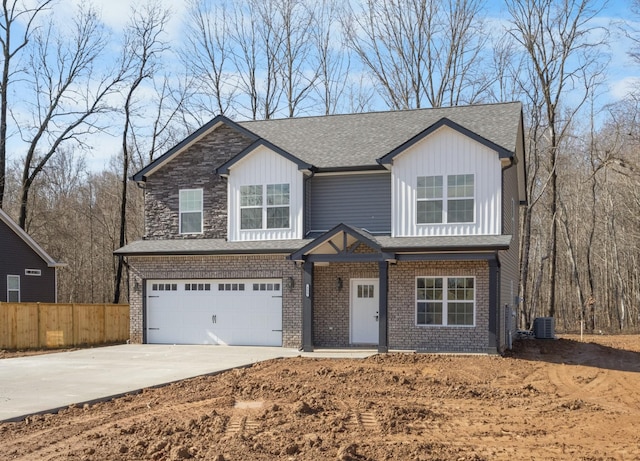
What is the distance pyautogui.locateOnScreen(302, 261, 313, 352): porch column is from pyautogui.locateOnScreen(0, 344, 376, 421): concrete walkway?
0.46 m

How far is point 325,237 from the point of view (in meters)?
20.2

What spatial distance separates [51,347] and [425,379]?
47.7 feet

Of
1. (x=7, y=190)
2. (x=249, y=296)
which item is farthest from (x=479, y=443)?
(x=7, y=190)

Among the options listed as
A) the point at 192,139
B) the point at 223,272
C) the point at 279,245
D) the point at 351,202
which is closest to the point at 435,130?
the point at 351,202

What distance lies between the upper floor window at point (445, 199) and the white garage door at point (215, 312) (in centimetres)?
514

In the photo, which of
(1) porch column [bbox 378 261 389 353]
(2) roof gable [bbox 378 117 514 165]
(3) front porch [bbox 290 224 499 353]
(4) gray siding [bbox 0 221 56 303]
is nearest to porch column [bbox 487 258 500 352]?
(3) front porch [bbox 290 224 499 353]

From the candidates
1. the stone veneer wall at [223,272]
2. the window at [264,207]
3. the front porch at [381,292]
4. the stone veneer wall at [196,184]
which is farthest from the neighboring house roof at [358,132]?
the stone veneer wall at [223,272]

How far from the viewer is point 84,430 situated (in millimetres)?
9688

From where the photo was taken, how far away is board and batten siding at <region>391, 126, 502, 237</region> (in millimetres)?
19953

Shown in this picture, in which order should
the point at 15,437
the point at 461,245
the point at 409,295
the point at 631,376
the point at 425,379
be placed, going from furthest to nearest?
the point at 409,295
the point at 461,245
the point at 631,376
the point at 425,379
the point at 15,437

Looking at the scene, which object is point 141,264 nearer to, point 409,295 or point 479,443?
point 409,295

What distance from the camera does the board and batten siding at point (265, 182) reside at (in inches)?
868

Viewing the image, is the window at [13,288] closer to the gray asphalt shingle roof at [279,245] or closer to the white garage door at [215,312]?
the gray asphalt shingle roof at [279,245]

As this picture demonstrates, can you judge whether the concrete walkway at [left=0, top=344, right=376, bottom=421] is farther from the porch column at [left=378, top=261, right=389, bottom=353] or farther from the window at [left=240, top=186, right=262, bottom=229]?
the window at [left=240, top=186, right=262, bottom=229]
